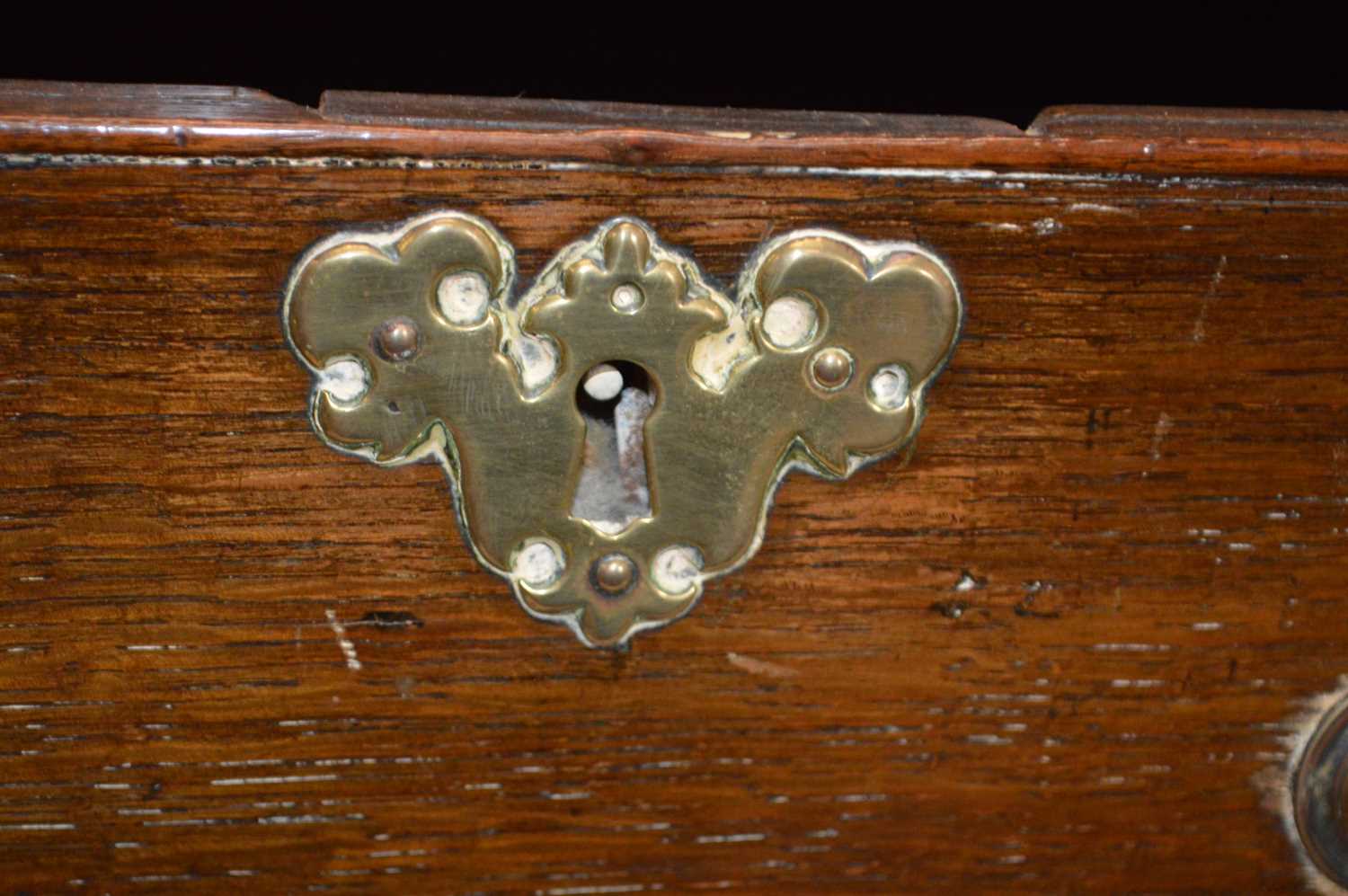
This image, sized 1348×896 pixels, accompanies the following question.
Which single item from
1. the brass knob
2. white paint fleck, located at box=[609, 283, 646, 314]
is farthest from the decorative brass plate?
the brass knob

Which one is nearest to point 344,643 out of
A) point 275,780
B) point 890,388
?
point 275,780

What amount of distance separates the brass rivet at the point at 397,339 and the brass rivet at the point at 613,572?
0.15 meters

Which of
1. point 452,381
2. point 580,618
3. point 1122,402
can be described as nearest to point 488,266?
point 452,381

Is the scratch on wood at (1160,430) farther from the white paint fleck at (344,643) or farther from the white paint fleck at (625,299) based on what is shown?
the white paint fleck at (344,643)

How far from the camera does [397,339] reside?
60 cm

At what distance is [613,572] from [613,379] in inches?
3.9

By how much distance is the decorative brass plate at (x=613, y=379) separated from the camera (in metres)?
0.60

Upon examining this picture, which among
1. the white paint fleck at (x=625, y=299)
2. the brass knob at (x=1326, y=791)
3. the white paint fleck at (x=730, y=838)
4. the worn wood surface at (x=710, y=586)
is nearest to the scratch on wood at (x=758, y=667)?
the worn wood surface at (x=710, y=586)

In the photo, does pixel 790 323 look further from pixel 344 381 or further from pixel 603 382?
pixel 344 381

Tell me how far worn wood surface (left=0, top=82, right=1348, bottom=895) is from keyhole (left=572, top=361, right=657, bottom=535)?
72 millimetres

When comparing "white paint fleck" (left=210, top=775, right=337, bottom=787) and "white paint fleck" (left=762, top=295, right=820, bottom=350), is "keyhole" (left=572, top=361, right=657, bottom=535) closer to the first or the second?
"white paint fleck" (left=762, top=295, right=820, bottom=350)

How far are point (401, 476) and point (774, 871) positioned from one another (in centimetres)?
33

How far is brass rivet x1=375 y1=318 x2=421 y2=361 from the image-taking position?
1.96 ft

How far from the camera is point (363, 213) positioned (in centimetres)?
58
